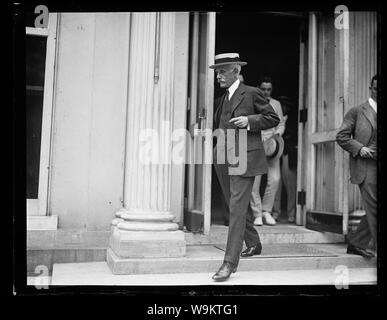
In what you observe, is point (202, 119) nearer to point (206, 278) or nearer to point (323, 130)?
point (323, 130)

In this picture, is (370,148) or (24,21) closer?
(24,21)

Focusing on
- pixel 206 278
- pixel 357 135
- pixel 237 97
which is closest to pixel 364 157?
pixel 357 135

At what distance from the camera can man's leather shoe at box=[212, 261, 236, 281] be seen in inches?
124

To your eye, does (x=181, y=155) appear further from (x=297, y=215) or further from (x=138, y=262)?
(x=297, y=215)

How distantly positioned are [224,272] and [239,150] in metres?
0.85

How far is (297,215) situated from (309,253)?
95cm

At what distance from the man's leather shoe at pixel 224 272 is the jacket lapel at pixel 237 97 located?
3.53ft

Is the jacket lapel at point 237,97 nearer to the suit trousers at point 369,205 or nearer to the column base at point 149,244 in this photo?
the column base at point 149,244

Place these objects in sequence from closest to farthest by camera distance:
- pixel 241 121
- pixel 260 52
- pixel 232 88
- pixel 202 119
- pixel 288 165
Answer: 1. pixel 241 121
2. pixel 232 88
3. pixel 202 119
4. pixel 288 165
5. pixel 260 52

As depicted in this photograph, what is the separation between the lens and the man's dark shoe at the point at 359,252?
3.54 m

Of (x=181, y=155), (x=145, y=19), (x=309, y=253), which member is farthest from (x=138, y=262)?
(x=145, y=19)

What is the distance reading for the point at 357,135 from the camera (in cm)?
363

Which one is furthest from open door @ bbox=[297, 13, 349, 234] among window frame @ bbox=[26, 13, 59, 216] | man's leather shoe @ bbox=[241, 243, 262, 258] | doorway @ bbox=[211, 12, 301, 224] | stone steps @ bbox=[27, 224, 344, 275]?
window frame @ bbox=[26, 13, 59, 216]

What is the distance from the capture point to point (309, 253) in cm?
364
